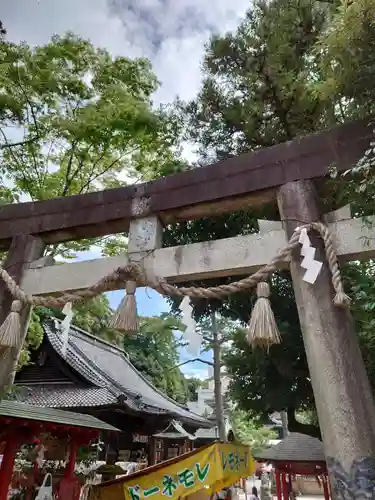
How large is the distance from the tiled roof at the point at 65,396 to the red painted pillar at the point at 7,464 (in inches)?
109

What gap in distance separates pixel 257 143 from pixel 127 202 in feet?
12.1

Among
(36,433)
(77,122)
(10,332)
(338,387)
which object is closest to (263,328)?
(338,387)

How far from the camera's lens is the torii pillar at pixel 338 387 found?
2.26 metres

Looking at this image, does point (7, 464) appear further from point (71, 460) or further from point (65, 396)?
point (65, 396)

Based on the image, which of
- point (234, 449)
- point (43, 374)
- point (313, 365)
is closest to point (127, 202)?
point (313, 365)

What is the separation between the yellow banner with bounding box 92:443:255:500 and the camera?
4727 mm

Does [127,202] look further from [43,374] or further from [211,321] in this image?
[211,321]

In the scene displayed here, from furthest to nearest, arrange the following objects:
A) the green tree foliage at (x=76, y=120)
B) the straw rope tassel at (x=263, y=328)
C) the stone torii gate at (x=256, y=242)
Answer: the green tree foliage at (x=76, y=120) < the straw rope tassel at (x=263, y=328) < the stone torii gate at (x=256, y=242)

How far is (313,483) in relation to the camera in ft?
71.7

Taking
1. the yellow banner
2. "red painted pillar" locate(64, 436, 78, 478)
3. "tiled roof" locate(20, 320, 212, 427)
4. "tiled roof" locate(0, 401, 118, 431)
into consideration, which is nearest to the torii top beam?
"tiled roof" locate(0, 401, 118, 431)

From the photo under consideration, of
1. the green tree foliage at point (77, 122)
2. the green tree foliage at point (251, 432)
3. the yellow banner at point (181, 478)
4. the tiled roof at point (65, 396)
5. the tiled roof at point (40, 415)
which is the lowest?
the yellow banner at point (181, 478)

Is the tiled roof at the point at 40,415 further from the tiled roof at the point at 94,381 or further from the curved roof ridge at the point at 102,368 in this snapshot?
the curved roof ridge at the point at 102,368

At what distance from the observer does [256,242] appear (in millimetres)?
3191

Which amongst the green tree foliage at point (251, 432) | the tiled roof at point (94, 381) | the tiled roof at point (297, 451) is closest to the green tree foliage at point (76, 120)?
the tiled roof at point (94, 381)
